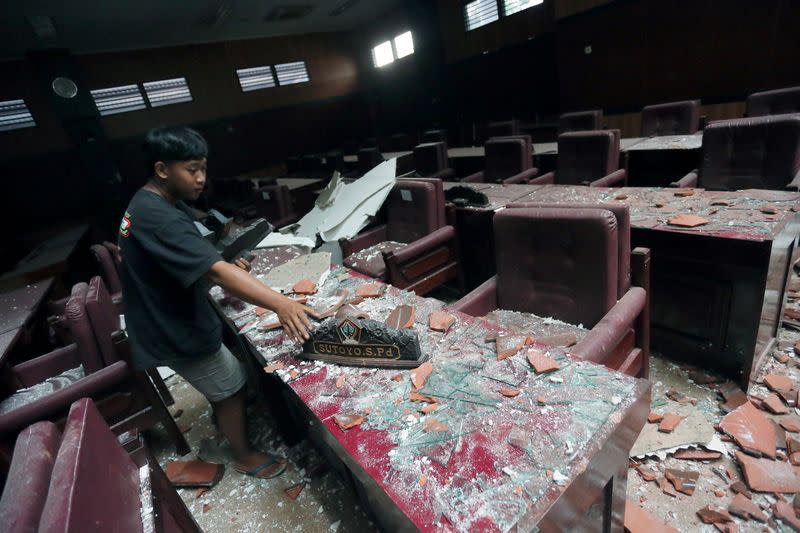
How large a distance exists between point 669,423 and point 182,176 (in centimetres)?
215

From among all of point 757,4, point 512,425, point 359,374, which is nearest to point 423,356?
point 359,374

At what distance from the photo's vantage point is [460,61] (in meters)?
7.11

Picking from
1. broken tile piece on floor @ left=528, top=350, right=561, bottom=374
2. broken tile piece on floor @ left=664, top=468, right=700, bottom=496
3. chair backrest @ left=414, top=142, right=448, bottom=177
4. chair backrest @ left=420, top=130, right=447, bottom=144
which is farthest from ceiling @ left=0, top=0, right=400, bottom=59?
broken tile piece on floor @ left=664, top=468, right=700, bottom=496

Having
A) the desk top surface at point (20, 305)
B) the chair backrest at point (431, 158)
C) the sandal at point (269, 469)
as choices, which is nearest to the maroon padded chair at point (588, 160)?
the chair backrest at point (431, 158)

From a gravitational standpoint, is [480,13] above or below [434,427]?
above

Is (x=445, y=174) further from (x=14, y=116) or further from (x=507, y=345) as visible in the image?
(x=14, y=116)

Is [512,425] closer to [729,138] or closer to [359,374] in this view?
[359,374]

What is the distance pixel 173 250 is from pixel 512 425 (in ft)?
3.67

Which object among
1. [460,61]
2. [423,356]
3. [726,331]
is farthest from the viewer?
[460,61]

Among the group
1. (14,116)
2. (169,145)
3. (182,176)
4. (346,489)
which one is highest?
(14,116)

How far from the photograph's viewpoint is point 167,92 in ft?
24.4

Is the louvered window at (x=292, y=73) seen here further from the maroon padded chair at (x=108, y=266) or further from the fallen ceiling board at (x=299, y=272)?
the fallen ceiling board at (x=299, y=272)

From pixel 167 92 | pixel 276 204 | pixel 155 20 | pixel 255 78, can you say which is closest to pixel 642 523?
pixel 276 204

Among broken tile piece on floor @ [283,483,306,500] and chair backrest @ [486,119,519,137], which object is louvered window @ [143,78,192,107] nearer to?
chair backrest @ [486,119,519,137]
